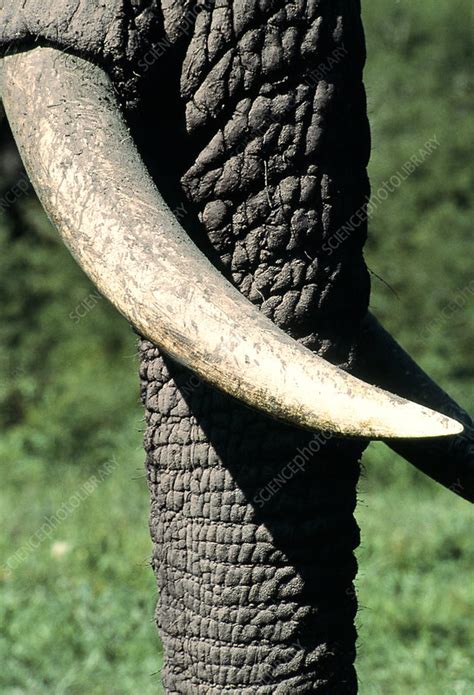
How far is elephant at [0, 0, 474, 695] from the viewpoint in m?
1.25

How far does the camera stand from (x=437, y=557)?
4051mm

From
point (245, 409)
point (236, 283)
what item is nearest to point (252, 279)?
point (236, 283)

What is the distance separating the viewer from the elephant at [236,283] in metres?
1.25

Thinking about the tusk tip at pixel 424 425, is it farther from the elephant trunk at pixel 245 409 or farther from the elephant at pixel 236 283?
the elephant trunk at pixel 245 409

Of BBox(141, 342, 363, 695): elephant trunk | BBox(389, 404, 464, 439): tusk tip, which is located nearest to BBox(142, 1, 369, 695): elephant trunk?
BBox(141, 342, 363, 695): elephant trunk

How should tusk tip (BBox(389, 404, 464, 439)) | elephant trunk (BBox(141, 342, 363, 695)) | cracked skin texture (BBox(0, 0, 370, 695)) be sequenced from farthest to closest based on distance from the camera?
elephant trunk (BBox(141, 342, 363, 695)) → cracked skin texture (BBox(0, 0, 370, 695)) → tusk tip (BBox(389, 404, 464, 439))

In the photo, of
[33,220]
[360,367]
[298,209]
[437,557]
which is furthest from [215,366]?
[33,220]

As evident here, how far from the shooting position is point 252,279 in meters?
1.52

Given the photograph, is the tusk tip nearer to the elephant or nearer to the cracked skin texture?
the elephant

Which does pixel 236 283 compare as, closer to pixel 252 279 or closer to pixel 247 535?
pixel 252 279

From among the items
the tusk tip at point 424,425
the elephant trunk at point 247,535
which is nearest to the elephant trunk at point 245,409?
the elephant trunk at point 247,535

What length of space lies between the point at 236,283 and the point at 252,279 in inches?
0.8

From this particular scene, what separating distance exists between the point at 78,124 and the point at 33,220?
4374 millimetres

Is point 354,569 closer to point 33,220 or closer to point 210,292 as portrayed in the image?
point 210,292
